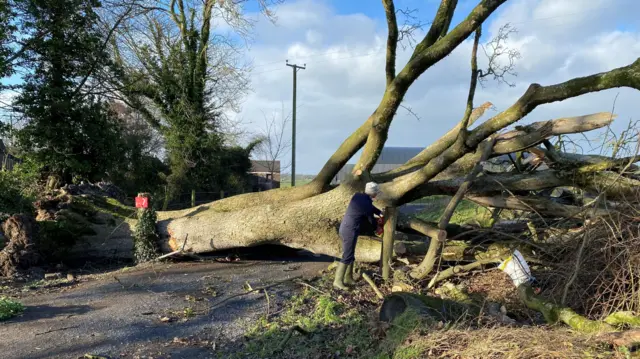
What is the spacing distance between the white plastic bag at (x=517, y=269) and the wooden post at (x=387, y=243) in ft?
5.34

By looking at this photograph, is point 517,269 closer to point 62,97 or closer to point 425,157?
point 425,157

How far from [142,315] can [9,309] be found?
164cm

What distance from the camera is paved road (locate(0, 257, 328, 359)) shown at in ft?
17.0

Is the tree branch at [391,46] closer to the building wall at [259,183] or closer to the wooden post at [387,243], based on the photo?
the wooden post at [387,243]

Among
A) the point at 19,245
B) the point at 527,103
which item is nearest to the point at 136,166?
the point at 19,245

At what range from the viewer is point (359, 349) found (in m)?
4.74

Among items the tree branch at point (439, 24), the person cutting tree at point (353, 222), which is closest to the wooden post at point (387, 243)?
the person cutting tree at point (353, 222)

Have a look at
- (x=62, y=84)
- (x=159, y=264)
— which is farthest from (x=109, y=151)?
(x=159, y=264)

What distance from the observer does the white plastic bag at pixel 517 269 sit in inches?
225

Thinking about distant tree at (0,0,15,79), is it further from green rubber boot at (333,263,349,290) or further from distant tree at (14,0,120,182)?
green rubber boot at (333,263,349,290)

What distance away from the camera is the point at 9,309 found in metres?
6.09

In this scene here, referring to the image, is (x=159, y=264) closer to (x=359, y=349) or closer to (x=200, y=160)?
(x=359, y=349)

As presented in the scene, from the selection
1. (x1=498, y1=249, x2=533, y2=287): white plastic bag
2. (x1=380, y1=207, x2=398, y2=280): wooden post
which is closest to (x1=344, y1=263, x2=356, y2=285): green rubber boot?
(x1=380, y1=207, x2=398, y2=280): wooden post

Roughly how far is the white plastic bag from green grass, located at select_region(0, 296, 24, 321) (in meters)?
6.19
